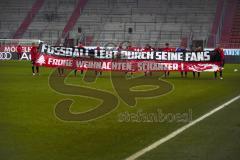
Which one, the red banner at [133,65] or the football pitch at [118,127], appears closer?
the football pitch at [118,127]

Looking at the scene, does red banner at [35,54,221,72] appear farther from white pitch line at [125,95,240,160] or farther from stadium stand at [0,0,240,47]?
stadium stand at [0,0,240,47]

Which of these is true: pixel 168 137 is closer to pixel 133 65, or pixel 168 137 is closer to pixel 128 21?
pixel 133 65

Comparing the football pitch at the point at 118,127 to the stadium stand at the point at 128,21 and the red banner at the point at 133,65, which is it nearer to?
the red banner at the point at 133,65

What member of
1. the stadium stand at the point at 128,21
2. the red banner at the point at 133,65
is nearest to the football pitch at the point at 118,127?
the red banner at the point at 133,65

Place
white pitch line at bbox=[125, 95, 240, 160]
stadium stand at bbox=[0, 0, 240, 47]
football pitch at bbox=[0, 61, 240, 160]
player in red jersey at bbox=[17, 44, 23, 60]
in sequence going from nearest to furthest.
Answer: white pitch line at bbox=[125, 95, 240, 160] < football pitch at bbox=[0, 61, 240, 160] < player in red jersey at bbox=[17, 44, 23, 60] < stadium stand at bbox=[0, 0, 240, 47]

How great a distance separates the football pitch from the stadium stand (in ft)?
121

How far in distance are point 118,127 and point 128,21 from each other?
4901 centimetres

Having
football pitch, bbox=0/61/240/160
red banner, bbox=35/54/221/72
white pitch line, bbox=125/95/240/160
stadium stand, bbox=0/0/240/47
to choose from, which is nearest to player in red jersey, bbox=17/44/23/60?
stadium stand, bbox=0/0/240/47

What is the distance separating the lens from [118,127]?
491 inches

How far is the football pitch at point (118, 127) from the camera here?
952cm

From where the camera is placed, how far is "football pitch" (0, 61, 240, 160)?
9.52 metres

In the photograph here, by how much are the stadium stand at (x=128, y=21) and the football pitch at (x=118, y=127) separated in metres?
37.0

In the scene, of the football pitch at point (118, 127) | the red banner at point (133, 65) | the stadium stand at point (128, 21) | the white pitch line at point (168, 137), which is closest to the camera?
the white pitch line at point (168, 137)

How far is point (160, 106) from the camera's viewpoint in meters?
16.7
